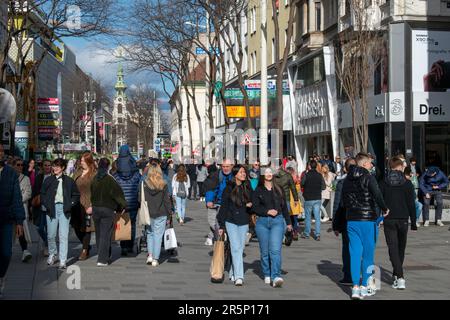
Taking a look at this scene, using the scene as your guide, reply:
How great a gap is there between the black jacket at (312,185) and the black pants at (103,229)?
601cm

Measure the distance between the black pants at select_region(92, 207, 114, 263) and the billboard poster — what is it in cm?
2127

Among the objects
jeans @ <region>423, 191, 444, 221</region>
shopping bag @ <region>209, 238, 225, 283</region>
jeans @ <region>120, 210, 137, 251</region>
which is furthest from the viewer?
jeans @ <region>423, 191, 444, 221</region>

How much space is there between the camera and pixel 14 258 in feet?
46.0

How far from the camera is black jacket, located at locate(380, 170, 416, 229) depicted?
10906mm

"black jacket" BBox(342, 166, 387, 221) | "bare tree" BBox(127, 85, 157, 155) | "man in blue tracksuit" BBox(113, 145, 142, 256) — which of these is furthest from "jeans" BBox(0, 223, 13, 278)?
"bare tree" BBox(127, 85, 157, 155)

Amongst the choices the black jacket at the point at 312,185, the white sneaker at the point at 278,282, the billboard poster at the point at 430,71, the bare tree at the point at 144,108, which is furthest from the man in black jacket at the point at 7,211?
the bare tree at the point at 144,108

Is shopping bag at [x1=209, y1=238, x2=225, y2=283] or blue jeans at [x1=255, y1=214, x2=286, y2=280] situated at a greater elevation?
Result: blue jeans at [x1=255, y1=214, x2=286, y2=280]

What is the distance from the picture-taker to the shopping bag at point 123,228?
13762mm

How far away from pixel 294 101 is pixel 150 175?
34474mm

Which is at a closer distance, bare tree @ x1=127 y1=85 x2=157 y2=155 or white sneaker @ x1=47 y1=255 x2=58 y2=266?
white sneaker @ x1=47 y1=255 x2=58 y2=266

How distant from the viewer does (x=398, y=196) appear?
10961 millimetres

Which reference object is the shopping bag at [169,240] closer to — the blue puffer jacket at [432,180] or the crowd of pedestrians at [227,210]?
the crowd of pedestrians at [227,210]

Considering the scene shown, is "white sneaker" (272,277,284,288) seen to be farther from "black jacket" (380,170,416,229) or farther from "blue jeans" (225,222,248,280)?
"black jacket" (380,170,416,229)
